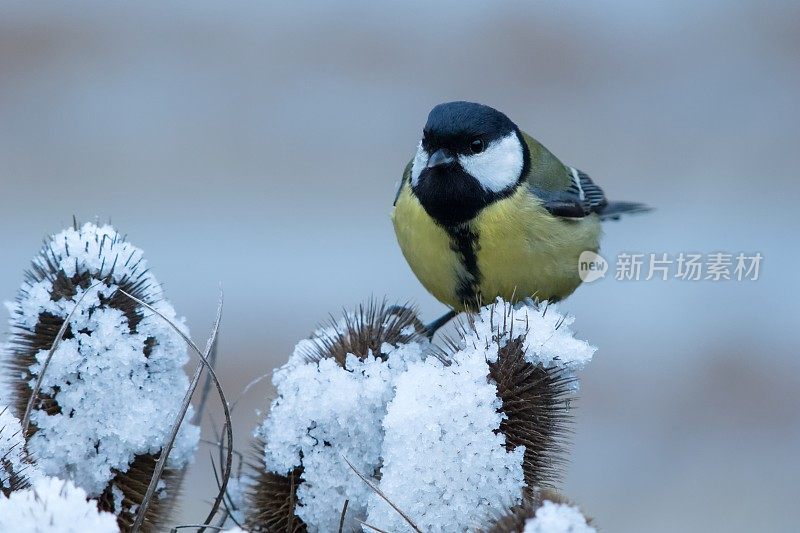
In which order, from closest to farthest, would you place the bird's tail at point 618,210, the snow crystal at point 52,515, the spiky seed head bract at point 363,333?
the snow crystal at point 52,515 → the spiky seed head bract at point 363,333 → the bird's tail at point 618,210

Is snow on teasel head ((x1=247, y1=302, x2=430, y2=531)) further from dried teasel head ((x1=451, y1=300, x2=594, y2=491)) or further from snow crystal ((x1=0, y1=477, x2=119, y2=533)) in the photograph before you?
snow crystal ((x1=0, y1=477, x2=119, y2=533))

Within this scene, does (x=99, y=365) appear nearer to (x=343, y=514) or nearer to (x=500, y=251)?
(x=343, y=514)

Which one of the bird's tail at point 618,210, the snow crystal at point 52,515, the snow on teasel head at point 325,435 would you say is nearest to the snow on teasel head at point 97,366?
the snow on teasel head at point 325,435

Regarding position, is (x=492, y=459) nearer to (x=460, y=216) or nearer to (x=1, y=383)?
(x=1, y=383)

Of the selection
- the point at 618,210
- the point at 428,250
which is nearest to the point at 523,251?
the point at 428,250

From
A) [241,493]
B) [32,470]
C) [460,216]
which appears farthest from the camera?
[460,216]

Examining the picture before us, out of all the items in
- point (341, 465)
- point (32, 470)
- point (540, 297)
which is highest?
point (540, 297)

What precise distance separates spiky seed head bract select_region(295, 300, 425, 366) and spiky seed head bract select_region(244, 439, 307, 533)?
0.11 metres

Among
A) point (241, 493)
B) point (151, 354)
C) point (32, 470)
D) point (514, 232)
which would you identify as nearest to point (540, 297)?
point (514, 232)

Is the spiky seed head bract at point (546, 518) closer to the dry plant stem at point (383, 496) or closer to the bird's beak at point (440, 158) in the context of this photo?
the dry plant stem at point (383, 496)

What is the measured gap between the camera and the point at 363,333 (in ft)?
3.04

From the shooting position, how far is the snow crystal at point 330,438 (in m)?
0.86

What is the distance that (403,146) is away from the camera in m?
3.79

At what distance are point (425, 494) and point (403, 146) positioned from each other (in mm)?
3087
